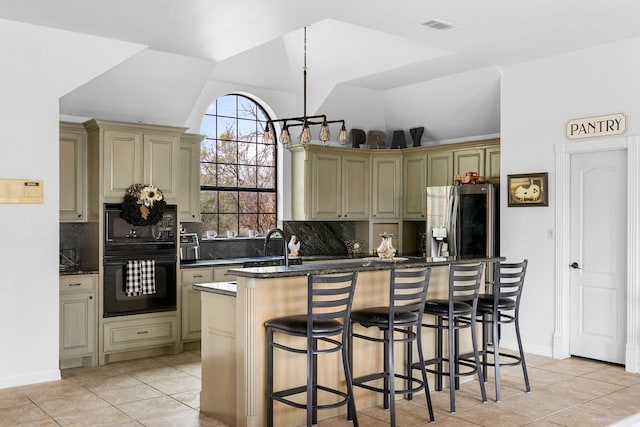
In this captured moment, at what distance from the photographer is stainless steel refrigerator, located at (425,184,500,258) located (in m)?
6.51

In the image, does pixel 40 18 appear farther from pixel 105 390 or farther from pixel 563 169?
pixel 563 169

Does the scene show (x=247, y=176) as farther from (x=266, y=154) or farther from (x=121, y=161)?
(x=121, y=161)

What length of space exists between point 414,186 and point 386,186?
0.40m

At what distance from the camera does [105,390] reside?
16.3 ft

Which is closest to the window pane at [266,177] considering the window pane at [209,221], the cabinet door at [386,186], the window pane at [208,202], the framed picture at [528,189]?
the window pane at [208,202]

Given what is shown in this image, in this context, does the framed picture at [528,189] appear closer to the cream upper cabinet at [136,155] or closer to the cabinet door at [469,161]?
the cabinet door at [469,161]

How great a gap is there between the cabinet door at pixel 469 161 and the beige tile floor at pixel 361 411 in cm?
240

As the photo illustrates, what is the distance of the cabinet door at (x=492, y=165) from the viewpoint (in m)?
6.90

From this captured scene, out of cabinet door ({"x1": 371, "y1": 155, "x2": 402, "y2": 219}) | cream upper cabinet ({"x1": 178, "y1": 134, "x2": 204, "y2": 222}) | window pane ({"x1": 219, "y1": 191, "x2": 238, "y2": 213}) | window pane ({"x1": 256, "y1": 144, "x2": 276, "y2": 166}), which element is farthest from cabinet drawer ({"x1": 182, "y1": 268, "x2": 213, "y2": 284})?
cabinet door ({"x1": 371, "y1": 155, "x2": 402, "y2": 219})

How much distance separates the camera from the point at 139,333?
601 cm

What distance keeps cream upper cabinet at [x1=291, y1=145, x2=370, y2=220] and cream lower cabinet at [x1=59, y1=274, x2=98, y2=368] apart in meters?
2.79

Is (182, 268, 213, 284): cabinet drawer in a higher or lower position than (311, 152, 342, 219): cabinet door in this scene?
lower

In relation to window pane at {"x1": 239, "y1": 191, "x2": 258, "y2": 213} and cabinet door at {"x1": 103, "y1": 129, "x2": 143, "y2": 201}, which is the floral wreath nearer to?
cabinet door at {"x1": 103, "y1": 129, "x2": 143, "y2": 201}

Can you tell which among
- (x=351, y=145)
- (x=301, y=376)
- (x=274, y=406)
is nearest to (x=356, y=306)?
(x=301, y=376)
